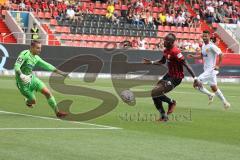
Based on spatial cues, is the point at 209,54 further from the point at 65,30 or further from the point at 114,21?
the point at 114,21

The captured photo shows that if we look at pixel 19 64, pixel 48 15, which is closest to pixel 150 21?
pixel 48 15

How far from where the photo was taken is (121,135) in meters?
13.8

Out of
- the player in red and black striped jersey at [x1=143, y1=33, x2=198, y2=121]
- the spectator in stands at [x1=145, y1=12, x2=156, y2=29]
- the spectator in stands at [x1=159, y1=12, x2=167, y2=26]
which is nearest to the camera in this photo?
the player in red and black striped jersey at [x1=143, y1=33, x2=198, y2=121]

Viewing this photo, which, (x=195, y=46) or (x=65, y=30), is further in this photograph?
(x=195, y=46)

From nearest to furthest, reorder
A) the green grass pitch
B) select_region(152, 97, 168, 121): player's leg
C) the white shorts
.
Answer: the green grass pitch < select_region(152, 97, 168, 121): player's leg < the white shorts

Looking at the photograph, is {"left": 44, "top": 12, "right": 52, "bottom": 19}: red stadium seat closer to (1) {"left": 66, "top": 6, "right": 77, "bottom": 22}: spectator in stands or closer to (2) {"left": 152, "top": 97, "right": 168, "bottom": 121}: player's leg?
(1) {"left": 66, "top": 6, "right": 77, "bottom": 22}: spectator in stands

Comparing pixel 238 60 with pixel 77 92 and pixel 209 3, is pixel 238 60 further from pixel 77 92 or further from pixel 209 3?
pixel 77 92

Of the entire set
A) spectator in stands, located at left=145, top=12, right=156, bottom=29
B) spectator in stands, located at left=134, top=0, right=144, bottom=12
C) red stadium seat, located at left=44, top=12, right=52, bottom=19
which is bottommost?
spectator in stands, located at left=145, top=12, right=156, bottom=29

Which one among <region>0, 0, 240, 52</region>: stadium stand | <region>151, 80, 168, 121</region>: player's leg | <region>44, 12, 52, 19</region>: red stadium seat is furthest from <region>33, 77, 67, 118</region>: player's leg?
<region>44, 12, 52, 19</region>: red stadium seat

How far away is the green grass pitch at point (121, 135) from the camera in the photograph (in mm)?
11164

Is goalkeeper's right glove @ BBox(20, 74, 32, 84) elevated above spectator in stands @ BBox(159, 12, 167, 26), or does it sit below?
above

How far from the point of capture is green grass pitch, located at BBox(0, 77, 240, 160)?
36.6ft

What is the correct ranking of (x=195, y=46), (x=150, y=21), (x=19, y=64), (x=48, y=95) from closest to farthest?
(x=48, y=95) → (x=19, y=64) → (x=195, y=46) → (x=150, y=21)

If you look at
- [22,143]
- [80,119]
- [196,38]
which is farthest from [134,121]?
[196,38]
